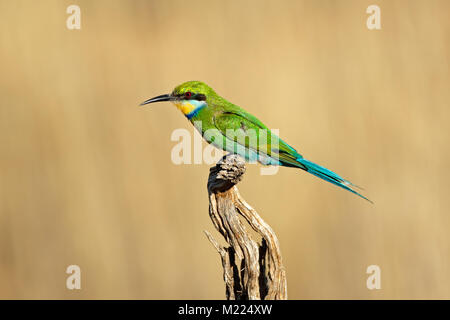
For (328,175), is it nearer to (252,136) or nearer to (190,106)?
(252,136)

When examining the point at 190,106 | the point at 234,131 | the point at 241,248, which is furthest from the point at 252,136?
the point at 241,248

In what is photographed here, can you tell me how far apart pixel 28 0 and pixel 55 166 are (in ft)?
4.41

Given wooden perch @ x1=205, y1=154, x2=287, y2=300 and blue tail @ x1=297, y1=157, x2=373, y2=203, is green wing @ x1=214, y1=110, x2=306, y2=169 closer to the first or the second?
blue tail @ x1=297, y1=157, x2=373, y2=203

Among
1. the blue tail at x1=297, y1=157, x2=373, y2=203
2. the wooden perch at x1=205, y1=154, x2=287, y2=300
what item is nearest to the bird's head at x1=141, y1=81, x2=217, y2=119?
the blue tail at x1=297, y1=157, x2=373, y2=203

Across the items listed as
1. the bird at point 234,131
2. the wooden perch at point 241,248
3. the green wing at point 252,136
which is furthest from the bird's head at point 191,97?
the wooden perch at point 241,248

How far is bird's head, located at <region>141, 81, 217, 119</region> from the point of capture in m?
3.65

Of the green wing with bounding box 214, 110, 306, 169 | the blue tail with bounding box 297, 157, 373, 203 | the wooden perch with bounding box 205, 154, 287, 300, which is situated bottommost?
the wooden perch with bounding box 205, 154, 287, 300

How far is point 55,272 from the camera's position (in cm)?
430

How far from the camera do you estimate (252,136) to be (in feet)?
11.5

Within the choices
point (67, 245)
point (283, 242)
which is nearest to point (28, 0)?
point (67, 245)

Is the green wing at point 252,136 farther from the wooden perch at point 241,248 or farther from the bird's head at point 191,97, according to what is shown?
the wooden perch at point 241,248

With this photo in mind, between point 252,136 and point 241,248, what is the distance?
97 cm

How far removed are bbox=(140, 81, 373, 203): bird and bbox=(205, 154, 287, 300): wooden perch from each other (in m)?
0.65

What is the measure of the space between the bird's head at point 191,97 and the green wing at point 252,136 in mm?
162
